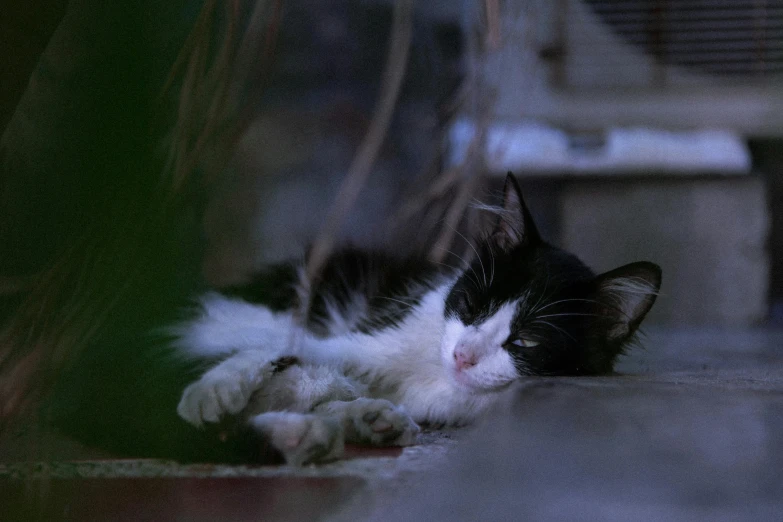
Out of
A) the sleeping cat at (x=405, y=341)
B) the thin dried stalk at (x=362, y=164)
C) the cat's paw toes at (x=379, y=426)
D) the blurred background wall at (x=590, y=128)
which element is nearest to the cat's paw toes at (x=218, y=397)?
the sleeping cat at (x=405, y=341)

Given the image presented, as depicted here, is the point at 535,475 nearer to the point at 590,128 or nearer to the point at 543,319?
the point at 543,319

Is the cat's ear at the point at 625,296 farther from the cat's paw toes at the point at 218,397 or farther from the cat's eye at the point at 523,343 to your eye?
the cat's paw toes at the point at 218,397

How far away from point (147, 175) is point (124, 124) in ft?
0.08

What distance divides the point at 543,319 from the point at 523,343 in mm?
60

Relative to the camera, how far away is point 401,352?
60.6 inches

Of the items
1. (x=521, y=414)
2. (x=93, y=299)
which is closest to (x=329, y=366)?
(x=521, y=414)

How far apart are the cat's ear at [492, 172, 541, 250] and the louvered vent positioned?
1.92 metres

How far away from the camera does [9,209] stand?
490 millimetres

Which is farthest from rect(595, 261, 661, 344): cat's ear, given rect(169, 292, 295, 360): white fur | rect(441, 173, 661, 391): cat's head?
rect(169, 292, 295, 360): white fur

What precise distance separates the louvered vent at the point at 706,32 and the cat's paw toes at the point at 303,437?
273cm

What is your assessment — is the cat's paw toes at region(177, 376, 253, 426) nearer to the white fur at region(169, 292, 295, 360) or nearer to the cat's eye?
the white fur at region(169, 292, 295, 360)

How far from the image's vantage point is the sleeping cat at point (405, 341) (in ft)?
3.57

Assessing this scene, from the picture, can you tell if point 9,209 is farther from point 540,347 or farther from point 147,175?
point 540,347

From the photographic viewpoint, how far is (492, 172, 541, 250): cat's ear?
5.10ft
